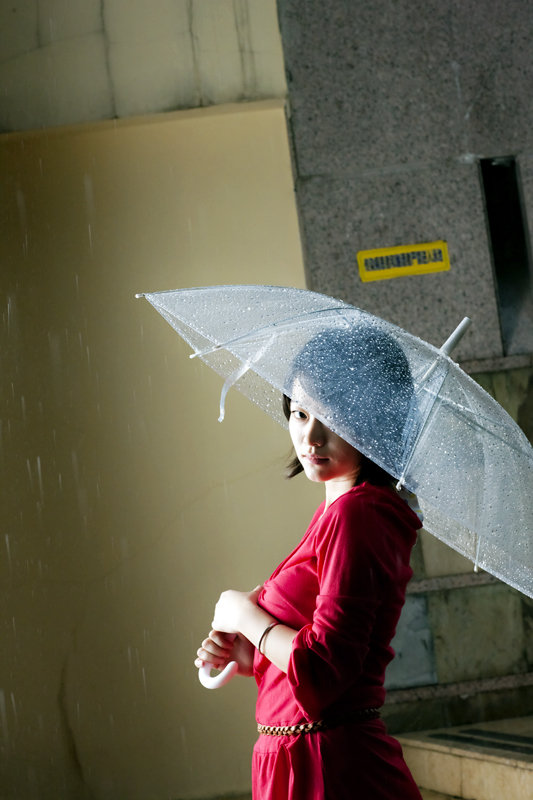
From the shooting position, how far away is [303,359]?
6.10 feet

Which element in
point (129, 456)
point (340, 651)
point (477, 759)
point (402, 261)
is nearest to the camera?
point (340, 651)

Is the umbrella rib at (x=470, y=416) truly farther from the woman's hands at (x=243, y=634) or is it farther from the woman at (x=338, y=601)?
the woman's hands at (x=243, y=634)

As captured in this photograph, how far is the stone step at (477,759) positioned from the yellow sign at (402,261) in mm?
2160

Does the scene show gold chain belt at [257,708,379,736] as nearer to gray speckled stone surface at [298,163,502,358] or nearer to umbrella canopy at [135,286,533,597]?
umbrella canopy at [135,286,533,597]

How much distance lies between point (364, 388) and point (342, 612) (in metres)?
0.46

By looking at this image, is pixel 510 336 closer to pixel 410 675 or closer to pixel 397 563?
pixel 410 675

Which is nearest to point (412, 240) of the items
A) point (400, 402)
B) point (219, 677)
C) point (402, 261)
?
point (402, 261)

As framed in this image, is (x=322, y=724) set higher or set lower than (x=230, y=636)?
lower

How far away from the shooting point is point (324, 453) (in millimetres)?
1860

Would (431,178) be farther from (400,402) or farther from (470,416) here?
(400,402)

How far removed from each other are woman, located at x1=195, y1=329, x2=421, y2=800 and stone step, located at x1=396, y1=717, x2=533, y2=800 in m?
1.86

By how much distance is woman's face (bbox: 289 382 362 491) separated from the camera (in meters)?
1.86

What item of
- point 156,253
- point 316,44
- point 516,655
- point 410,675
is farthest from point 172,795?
point 316,44

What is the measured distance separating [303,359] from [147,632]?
299cm
